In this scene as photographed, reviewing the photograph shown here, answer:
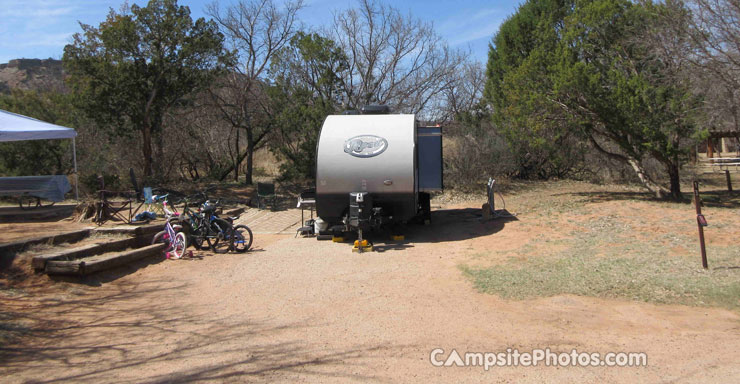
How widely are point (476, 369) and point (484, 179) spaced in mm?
17583

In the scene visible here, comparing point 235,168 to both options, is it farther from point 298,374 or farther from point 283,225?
point 298,374

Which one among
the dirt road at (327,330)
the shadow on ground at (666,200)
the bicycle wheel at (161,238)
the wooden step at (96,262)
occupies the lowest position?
the dirt road at (327,330)

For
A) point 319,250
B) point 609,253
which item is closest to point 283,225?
point 319,250

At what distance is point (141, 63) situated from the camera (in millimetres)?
18703

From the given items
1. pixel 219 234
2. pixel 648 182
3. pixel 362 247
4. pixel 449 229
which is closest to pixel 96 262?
pixel 219 234

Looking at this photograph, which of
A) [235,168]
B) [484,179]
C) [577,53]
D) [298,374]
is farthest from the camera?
[235,168]

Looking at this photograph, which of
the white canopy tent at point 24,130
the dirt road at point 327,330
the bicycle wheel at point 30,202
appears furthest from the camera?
the bicycle wheel at point 30,202

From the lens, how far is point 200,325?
235 inches

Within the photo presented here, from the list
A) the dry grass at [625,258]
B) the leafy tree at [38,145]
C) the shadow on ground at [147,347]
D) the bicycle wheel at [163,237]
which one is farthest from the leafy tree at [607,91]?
the leafy tree at [38,145]

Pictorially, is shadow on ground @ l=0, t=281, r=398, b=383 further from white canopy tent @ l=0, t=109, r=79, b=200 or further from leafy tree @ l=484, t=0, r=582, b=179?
leafy tree @ l=484, t=0, r=582, b=179

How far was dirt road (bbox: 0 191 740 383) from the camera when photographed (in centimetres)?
454

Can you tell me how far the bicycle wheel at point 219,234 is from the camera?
34.8 ft

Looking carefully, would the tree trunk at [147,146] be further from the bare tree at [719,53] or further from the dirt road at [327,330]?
the bare tree at [719,53]

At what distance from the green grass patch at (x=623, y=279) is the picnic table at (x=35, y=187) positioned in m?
11.6
